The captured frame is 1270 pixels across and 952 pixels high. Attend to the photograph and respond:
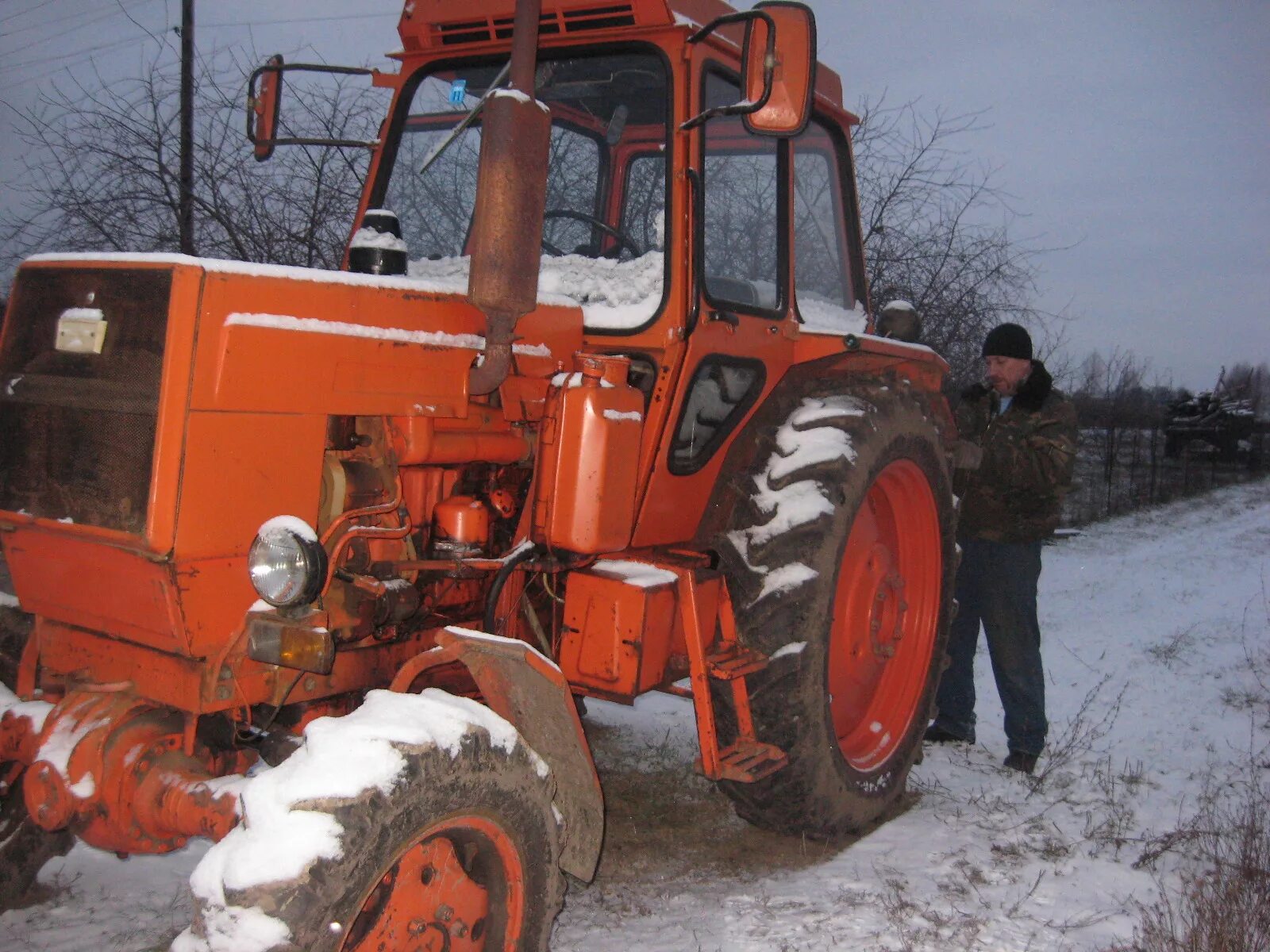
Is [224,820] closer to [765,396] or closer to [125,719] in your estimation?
[125,719]

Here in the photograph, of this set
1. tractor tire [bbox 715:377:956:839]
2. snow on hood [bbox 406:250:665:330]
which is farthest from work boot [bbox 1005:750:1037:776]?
snow on hood [bbox 406:250:665:330]

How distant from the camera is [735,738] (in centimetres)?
341

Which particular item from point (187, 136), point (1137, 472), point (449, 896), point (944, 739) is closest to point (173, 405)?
point (449, 896)

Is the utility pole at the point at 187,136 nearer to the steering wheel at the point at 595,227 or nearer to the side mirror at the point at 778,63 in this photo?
the steering wheel at the point at 595,227

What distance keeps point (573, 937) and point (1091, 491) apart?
16.7 meters

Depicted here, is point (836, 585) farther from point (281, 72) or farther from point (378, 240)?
point (281, 72)

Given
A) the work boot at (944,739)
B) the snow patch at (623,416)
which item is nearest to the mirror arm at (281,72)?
the snow patch at (623,416)

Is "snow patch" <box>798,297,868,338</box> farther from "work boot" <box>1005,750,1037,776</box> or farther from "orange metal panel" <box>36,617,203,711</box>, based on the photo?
"orange metal panel" <box>36,617,203,711</box>

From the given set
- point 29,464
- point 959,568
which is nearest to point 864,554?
point 959,568

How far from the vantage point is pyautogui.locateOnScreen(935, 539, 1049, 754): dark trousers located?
459cm

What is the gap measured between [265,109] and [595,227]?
1278mm

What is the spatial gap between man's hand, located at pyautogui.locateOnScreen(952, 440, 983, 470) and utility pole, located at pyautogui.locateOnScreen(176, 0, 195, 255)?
5394 mm

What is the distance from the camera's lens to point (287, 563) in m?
2.32

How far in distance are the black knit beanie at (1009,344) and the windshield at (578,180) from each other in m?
1.96
